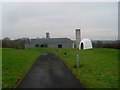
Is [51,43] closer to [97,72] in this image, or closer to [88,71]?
[88,71]

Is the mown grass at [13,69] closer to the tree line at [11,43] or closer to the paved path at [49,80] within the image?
the paved path at [49,80]

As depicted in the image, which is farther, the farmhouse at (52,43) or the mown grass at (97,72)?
the farmhouse at (52,43)

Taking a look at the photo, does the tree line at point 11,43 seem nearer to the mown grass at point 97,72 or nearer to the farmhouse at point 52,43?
the farmhouse at point 52,43

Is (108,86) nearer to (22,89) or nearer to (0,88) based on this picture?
(22,89)

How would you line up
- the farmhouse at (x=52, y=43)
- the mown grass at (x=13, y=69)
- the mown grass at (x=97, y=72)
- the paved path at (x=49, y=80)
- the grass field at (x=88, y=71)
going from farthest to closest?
the farmhouse at (x=52, y=43) < the mown grass at (x=13, y=69) < the grass field at (x=88, y=71) < the mown grass at (x=97, y=72) < the paved path at (x=49, y=80)

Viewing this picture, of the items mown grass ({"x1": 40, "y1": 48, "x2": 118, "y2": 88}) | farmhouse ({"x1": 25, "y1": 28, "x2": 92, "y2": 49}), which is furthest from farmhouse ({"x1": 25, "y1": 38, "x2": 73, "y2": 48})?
mown grass ({"x1": 40, "y1": 48, "x2": 118, "y2": 88})

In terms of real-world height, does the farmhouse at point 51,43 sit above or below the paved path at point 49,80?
above

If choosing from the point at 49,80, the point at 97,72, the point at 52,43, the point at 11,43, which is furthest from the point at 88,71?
the point at 52,43

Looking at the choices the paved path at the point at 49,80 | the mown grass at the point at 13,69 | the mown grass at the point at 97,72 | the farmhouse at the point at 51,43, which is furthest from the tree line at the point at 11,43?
the paved path at the point at 49,80

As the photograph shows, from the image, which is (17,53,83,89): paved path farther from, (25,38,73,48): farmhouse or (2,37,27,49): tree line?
(25,38,73,48): farmhouse

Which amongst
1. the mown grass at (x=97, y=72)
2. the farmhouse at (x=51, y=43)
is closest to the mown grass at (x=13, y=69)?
the mown grass at (x=97, y=72)

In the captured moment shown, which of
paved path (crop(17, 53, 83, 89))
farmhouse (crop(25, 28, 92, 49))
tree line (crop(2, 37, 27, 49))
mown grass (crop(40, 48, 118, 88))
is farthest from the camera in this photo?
farmhouse (crop(25, 28, 92, 49))

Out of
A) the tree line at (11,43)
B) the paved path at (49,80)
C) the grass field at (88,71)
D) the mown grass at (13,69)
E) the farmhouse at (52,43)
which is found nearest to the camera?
the paved path at (49,80)

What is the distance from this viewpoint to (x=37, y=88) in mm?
9383
